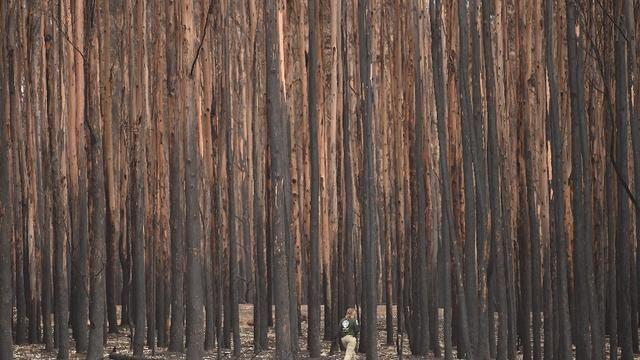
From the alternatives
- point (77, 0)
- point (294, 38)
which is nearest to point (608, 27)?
point (294, 38)

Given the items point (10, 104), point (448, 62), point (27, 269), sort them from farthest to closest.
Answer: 1. point (27, 269)
2. point (448, 62)
3. point (10, 104)

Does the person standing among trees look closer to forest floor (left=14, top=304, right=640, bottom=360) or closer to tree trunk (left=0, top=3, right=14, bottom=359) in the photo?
forest floor (left=14, top=304, right=640, bottom=360)

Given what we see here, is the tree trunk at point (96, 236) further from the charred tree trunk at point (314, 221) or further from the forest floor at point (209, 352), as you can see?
the charred tree trunk at point (314, 221)

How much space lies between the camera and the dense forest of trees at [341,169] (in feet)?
29.8

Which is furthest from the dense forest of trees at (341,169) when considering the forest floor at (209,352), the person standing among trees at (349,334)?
the person standing among trees at (349,334)

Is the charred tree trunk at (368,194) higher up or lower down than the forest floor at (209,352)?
higher up

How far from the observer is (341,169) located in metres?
13.1

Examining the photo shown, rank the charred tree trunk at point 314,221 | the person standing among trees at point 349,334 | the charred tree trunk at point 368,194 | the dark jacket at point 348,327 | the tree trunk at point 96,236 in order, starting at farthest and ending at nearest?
the charred tree trunk at point 314,221 → the charred tree trunk at point 368,194 → the dark jacket at point 348,327 → the person standing among trees at point 349,334 → the tree trunk at point 96,236

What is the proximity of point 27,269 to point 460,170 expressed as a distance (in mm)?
5799

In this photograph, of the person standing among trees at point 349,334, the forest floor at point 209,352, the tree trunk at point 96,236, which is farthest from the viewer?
the forest floor at point 209,352

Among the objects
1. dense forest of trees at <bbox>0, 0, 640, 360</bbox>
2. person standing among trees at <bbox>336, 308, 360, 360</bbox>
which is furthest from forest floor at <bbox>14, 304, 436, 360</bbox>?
person standing among trees at <bbox>336, 308, 360, 360</bbox>

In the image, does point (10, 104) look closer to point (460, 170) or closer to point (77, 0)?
point (77, 0)

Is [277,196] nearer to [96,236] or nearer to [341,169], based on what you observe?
[96,236]

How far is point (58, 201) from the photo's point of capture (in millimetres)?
10227
